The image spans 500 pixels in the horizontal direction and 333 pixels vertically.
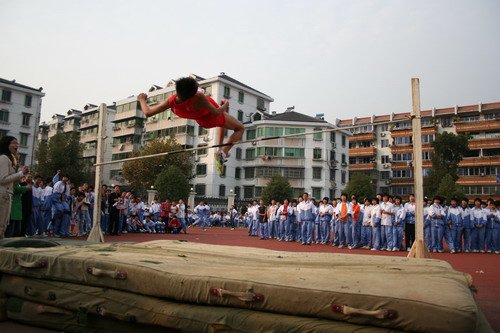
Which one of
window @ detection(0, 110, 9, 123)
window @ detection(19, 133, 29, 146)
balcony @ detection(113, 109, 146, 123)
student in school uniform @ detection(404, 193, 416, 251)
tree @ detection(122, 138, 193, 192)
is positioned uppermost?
balcony @ detection(113, 109, 146, 123)

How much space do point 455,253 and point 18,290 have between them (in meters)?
10.7

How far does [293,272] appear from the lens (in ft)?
9.04

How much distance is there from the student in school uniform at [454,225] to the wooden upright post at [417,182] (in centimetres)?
693

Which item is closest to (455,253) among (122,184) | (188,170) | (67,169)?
(188,170)

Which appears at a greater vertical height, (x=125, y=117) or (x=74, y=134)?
(x=125, y=117)

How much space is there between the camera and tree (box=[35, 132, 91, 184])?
33.3 meters

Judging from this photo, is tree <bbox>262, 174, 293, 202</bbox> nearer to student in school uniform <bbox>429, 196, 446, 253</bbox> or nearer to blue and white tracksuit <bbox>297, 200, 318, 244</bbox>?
blue and white tracksuit <bbox>297, 200, 318, 244</bbox>

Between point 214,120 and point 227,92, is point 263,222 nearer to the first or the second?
point 214,120

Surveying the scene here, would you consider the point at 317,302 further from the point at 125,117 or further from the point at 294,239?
the point at 125,117

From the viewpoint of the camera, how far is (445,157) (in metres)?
34.6

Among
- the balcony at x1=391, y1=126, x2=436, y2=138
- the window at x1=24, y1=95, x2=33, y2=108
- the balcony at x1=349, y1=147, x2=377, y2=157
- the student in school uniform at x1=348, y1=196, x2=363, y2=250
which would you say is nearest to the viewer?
the student in school uniform at x1=348, y1=196, x2=363, y2=250

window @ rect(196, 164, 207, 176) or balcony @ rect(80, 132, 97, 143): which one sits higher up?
balcony @ rect(80, 132, 97, 143)

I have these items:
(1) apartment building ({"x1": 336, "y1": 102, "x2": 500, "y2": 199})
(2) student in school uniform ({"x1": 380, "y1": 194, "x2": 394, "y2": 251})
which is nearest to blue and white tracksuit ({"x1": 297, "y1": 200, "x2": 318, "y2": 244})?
(2) student in school uniform ({"x1": 380, "y1": 194, "x2": 394, "y2": 251})

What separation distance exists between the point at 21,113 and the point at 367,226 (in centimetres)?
3874
